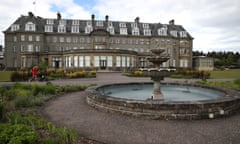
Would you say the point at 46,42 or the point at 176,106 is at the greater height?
the point at 46,42

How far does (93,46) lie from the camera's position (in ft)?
169

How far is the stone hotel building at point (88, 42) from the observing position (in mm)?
40219

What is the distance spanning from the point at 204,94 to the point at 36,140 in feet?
36.6

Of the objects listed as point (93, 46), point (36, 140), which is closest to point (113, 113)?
point (36, 140)

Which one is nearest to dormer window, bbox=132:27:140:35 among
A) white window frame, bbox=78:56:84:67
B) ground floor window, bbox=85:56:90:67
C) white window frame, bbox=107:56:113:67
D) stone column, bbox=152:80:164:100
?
white window frame, bbox=107:56:113:67

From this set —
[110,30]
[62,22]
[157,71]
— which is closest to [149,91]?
[157,71]

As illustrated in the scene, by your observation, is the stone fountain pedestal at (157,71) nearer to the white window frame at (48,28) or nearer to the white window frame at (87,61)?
the white window frame at (87,61)

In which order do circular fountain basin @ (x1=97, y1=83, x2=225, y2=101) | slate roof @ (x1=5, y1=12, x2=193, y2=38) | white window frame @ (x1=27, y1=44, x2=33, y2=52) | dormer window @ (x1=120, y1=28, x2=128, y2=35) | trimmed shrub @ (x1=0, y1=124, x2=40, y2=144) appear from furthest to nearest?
dormer window @ (x1=120, y1=28, x2=128, y2=35)
slate roof @ (x1=5, y1=12, x2=193, y2=38)
white window frame @ (x1=27, y1=44, x2=33, y2=52)
circular fountain basin @ (x1=97, y1=83, x2=225, y2=101)
trimmed shrub @ (x1=0, y1=124, x2=40, y2=144)

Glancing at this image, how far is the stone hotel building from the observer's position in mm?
40219

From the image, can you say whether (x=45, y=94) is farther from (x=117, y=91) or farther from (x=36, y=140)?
(x=36, y=140)

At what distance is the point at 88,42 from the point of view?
52344 mm

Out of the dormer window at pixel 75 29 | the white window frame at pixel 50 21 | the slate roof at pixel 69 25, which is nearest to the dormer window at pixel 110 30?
the slate roof at pixel 69 25

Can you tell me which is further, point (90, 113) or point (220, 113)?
point (90, 113)

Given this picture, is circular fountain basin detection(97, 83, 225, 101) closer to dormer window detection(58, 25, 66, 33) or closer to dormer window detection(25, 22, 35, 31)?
dormer window detection(58, 25, 66, 33)
